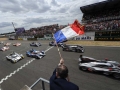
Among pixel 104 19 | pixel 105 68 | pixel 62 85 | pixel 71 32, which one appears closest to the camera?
pixel 62 85

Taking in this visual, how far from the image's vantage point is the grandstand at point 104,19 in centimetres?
1828

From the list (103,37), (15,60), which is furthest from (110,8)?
(15,60)

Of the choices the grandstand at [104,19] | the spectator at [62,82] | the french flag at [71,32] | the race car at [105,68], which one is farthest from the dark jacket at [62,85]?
the grandstand at [104,19]

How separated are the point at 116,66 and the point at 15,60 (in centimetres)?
1266

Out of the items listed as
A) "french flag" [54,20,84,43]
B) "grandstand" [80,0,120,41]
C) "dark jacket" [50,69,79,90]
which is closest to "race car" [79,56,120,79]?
"french flag" [54,20,84,43]

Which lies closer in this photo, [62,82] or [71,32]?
[62,82]

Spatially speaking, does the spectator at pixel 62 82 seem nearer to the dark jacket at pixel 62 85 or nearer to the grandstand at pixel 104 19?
the dark jacket at pixel 62 85

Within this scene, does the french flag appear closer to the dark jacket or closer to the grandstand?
the dark jacket

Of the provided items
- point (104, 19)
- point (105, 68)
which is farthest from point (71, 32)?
point (104, 19)

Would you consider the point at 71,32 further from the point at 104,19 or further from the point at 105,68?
the point at 104,19

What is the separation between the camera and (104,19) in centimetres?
3192

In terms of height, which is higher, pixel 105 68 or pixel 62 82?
pixel 62 82

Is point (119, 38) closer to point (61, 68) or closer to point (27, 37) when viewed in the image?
point (61, 68)

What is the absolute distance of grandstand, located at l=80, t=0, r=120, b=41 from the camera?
1828 cm
